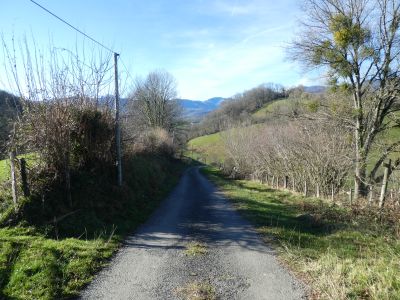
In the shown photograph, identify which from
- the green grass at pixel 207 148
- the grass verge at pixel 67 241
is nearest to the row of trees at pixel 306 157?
the grass verge at pixel 67 241

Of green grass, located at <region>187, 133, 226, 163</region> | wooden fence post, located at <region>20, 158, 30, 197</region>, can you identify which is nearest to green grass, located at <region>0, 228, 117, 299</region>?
wooden fence post, located at <region>20, 158, 30, 197</region>

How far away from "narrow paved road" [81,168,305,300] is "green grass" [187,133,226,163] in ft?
227

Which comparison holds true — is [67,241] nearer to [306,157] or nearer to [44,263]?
[44,263]

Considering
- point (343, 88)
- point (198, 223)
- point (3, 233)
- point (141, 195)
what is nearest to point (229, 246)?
point (198, 223)

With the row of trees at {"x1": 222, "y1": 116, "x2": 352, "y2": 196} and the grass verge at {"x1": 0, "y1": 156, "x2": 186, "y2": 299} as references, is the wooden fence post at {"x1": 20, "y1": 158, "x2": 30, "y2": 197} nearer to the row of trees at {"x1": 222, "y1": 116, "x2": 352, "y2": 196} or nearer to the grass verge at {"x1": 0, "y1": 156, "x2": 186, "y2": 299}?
the grass verge at {"x1": 0, "y1": 156, "x2": 186, "y2": 299}

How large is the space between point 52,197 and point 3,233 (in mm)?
2063

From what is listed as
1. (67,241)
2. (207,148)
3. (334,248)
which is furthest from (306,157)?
(207,148)

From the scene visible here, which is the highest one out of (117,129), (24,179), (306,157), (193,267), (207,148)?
(117,129)

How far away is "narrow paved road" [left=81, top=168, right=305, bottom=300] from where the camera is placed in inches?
228

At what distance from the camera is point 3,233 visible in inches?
327

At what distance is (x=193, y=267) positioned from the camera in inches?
276

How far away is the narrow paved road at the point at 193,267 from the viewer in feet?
19.0

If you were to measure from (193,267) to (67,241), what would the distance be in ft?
10.8

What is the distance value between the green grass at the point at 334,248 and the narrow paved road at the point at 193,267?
0.43 meters
